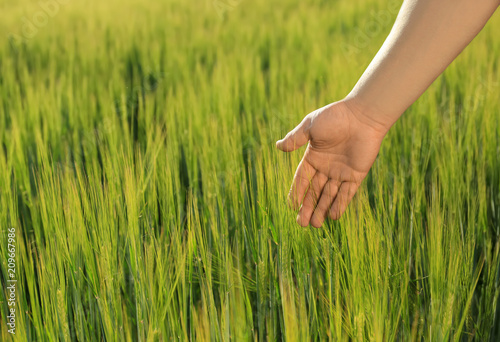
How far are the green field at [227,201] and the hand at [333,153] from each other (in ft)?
0.17

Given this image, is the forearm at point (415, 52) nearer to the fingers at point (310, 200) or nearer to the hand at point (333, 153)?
the hand at point (333, 153)

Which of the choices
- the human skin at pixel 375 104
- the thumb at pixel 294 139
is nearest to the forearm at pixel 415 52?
the human skin at pixel 375 104

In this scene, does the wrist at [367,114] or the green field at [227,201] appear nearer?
the green field at [227,201]

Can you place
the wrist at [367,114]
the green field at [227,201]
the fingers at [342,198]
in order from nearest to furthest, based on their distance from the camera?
1. the green field at [227,201]
2. the fingers at [342,198]
3. the wrist at [367,114]

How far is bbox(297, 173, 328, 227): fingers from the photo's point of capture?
2.85 feet

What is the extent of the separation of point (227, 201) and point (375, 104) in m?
0.36

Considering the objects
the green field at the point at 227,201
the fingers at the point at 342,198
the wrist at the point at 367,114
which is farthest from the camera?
the wrist at the point at 367,114

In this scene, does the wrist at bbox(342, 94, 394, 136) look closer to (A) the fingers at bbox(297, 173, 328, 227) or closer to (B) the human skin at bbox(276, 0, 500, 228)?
(B) the human skin at bbox(276, 0, 500, 228)

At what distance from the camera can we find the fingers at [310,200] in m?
0.87

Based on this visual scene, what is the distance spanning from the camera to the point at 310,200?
37.5 inches

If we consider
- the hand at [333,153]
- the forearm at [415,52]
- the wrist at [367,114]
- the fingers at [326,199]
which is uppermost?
the forearm at [415,52]

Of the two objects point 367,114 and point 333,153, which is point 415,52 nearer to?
point 367,114

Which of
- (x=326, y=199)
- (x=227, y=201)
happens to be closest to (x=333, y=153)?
(x=326, y=199)

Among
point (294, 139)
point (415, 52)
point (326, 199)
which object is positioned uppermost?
point (415, 52)
